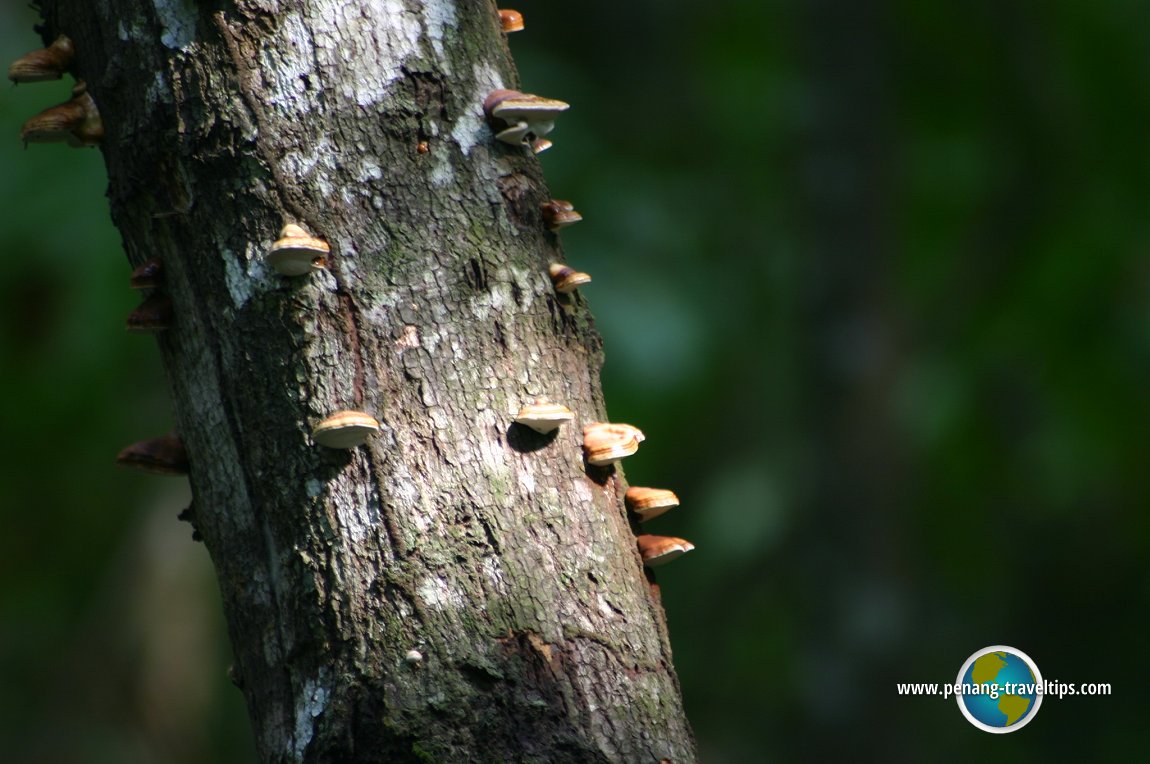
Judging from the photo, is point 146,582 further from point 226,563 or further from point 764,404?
point 226,563

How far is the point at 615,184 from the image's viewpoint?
7418 mm

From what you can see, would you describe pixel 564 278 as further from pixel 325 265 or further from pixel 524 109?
pixel 325 265

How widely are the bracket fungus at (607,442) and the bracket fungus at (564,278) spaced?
283 mm

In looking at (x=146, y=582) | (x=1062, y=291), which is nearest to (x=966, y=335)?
(x=1062, y=291)

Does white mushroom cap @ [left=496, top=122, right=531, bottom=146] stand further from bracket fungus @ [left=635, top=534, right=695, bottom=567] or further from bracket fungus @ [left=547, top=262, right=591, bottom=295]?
bracket fungus @ [left=635, top=534, right=695, bottom=567]

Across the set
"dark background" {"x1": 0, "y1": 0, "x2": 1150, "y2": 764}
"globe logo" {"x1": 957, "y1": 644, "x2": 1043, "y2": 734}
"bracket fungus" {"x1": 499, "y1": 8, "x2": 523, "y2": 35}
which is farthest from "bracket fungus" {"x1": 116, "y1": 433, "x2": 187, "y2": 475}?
"dark background" {"x1": 0, "y1": 0, "x2": 1150, "y2": 764}

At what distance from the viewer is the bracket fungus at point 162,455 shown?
2.07 meters

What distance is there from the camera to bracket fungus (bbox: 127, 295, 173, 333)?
1.94m

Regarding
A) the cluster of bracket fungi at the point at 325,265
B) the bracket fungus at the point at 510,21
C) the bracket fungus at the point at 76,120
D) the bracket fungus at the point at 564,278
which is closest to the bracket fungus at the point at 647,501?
the cluster of bracket fungi at the point at 325,265

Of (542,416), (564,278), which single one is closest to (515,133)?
(564,278)

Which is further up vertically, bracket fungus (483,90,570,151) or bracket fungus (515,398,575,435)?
bracket fungus (483,90,570,151)

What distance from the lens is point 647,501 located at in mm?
2107

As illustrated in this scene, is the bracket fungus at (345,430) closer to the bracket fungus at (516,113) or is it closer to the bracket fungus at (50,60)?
the bracket fungus at (516,113)

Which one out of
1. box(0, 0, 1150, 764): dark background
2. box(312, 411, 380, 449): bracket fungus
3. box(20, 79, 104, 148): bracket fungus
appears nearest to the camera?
box(312, 411, 380, 449): bracket fungus
